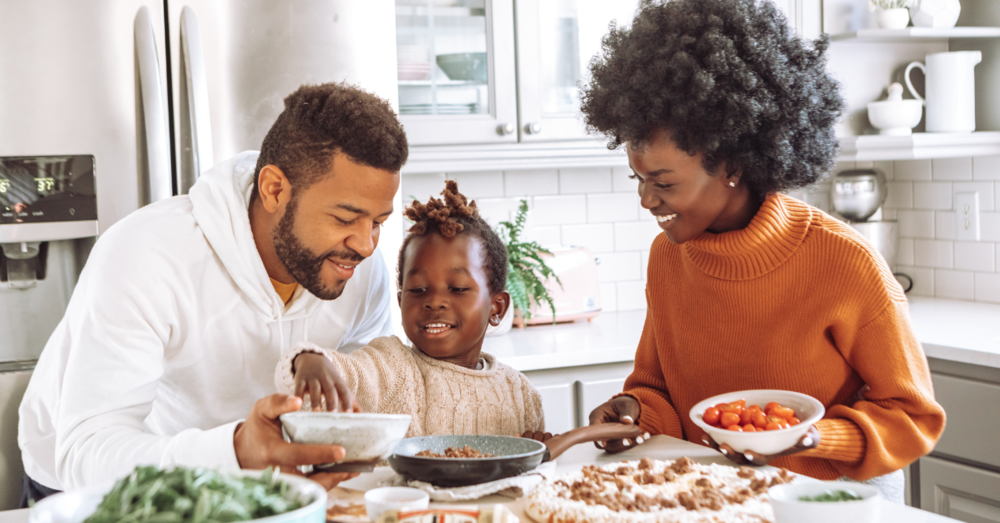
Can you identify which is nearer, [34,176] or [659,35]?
[659,35]

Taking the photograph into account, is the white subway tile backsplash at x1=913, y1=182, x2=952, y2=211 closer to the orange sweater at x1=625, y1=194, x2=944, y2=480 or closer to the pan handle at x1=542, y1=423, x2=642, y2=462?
the orange sweater at x1=625, y1=194, x2=944, y2=480

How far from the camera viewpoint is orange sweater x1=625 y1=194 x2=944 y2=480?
4.51ft

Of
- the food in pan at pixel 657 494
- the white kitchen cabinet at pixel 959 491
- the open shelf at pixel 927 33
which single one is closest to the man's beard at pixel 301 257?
the food in pan at pixel 657 494

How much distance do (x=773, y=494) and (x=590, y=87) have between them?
1019 mm

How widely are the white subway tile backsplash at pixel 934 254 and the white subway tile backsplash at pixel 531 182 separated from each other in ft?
4.60

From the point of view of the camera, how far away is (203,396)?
158cm

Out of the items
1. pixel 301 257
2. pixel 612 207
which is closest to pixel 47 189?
pixel 301 257

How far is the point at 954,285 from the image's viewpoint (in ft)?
10.2

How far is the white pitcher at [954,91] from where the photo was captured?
9.45 feet

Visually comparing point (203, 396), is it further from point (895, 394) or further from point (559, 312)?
point (559, 312)

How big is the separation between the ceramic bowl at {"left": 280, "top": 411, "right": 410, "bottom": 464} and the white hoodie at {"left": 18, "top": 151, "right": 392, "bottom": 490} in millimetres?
198

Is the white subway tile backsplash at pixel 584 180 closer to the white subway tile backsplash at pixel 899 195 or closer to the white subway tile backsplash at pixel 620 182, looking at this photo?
the white subway tile backsplash at pixel 620 182

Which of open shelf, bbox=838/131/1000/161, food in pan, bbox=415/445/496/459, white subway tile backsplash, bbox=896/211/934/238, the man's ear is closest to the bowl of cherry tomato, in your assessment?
food in pan, bbox=415/445/496/459

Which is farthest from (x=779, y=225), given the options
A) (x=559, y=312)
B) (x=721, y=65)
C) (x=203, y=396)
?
(x=559, y=312)
